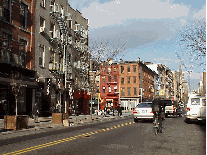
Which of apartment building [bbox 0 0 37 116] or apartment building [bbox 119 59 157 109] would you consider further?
apartment building [bbox 119 59 157 109]

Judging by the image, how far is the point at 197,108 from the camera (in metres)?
20.7

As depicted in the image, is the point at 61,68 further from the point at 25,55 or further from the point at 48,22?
the point at 25,55

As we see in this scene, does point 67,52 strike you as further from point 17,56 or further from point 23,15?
point 17,56

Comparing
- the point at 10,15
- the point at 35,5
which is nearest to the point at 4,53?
the point at 10,15

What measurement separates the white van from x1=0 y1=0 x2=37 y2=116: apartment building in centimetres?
1331

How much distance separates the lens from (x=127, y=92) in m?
79.8

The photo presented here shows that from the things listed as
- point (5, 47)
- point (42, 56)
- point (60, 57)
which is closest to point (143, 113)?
point (5, 47)

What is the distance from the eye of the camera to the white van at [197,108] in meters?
20.5

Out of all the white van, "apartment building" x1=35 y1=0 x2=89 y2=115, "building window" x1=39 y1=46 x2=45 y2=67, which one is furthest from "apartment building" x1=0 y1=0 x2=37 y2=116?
the white van

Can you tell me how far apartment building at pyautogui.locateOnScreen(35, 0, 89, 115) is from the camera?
96.9 ft

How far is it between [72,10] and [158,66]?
76063 mm

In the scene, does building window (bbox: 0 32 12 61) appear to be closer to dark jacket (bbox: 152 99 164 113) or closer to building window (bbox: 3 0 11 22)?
building window (bbox: 3 0 11 22)

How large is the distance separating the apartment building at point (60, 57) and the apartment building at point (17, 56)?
137cm

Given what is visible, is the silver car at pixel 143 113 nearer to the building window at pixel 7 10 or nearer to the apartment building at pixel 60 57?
the apartment building at pixel 60 57
